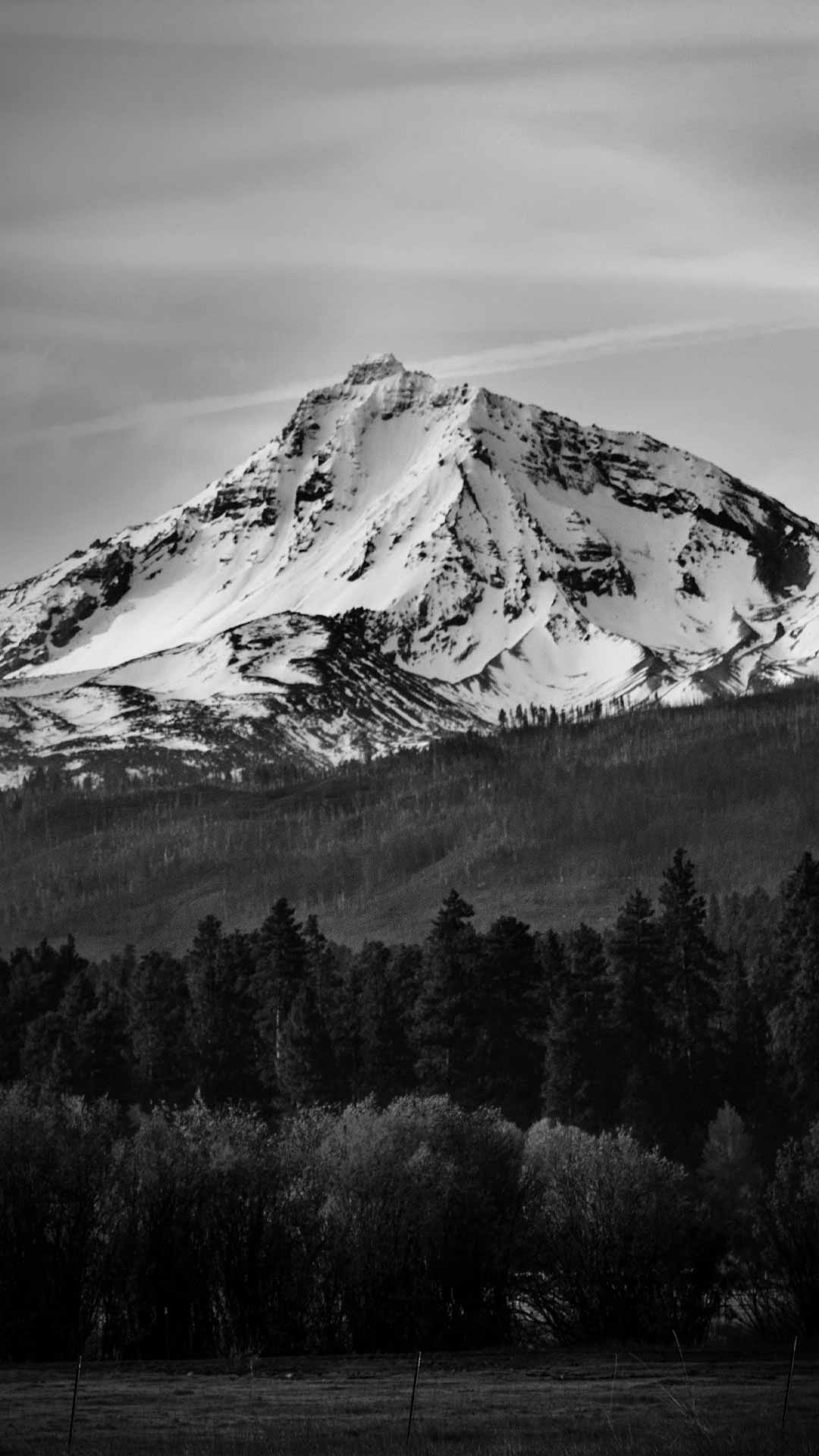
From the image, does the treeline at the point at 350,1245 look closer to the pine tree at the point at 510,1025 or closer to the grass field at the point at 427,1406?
the grass field at the point at 427,1406

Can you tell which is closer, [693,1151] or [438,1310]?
[438,1310]

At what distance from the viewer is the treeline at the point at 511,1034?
5482 inches

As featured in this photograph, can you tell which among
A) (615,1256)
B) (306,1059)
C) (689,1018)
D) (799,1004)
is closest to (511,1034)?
(689,1018)

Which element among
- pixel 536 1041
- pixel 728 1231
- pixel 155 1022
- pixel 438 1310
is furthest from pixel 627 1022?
pixel 438 1310

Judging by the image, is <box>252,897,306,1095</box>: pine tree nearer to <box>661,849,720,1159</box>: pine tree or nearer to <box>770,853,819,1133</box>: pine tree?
<box>661,849,720,1159</box>: pine tree

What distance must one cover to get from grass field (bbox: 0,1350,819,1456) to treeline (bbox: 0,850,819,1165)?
198 feet

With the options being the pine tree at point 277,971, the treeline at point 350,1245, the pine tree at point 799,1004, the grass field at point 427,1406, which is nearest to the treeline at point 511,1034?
the pine tree at point 799,1004

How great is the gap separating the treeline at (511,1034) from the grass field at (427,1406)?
198 ft

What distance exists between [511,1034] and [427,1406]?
83761 mm

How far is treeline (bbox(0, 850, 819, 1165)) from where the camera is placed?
457 feet

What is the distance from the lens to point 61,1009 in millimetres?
153875

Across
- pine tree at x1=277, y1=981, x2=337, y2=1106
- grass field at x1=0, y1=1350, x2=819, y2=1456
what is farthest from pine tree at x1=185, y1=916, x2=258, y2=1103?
grass field at x1=0, y1=1350, x2=819, y2=1456

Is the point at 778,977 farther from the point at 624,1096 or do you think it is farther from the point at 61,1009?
the point at 61,1009

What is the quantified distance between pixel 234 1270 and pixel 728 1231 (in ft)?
77.7
